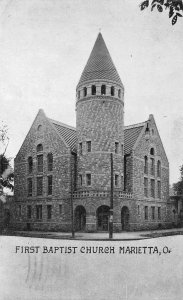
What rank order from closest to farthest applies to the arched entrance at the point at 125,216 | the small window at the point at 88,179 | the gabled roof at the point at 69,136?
the arched entrance at the point at 125,216
the small window at the point at 88,179
the gabled roof at the point at 69,136

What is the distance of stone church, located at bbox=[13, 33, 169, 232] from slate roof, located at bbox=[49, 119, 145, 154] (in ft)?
0.25

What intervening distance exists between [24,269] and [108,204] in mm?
16052

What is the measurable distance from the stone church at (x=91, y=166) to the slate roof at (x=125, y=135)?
0.08 metres

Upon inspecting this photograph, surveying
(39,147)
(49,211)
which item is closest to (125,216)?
(49,211)

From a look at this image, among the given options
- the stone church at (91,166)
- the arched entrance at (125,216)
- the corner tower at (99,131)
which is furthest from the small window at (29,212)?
the arched entrance at (125,216)

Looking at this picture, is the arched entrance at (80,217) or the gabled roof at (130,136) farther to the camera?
the gabled roof at (130,136)

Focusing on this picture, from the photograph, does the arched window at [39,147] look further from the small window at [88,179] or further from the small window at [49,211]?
the small window at [49,211]

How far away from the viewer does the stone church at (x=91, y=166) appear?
76.8 ft

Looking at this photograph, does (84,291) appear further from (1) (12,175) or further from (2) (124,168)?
(2) (124,168)

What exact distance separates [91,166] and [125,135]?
436 cm

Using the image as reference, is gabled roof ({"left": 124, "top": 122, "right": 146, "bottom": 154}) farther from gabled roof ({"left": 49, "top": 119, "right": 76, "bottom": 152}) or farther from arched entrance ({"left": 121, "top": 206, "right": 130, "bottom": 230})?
arched entrance ({"left": 121, "top": 206, "right": 130, "bottom": 230})

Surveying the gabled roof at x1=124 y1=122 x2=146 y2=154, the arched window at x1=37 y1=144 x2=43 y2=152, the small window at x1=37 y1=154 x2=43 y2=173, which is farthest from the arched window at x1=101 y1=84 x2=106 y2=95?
the small window at x1=37 y1=154 x2=43 y2=173

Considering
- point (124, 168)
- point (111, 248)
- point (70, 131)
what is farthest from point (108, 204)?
point (111, 248)

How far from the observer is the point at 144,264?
25.0 feet
